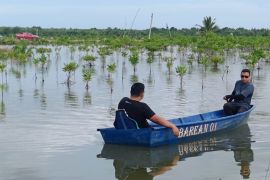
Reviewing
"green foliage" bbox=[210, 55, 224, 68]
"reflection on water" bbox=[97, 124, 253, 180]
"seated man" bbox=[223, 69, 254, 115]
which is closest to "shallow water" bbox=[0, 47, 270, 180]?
"reflection on water" bbox=[97, 124, 253, 180]

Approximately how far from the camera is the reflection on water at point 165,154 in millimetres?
8102

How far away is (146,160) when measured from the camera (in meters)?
8.77

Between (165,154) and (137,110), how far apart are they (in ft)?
3.23

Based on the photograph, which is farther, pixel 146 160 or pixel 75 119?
pixel 75 119

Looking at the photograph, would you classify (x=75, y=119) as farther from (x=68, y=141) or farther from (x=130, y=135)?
(x=130, y=135)

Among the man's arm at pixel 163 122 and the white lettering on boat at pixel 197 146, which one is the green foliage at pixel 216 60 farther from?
the man's arm at pixel 163 122

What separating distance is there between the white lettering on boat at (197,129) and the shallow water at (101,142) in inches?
8.3

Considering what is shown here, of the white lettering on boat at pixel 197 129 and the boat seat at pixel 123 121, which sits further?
the white lettering on boat at pixel 197 129

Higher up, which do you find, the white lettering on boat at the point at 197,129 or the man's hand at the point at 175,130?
the man's hand at the point at 175,130

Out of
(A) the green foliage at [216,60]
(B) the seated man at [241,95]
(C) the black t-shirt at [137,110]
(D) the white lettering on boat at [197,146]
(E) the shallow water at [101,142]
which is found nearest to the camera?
(E) the shallow water at [101,142]

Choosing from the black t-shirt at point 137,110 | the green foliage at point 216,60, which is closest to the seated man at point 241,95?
the black t-shirt at point 137,110

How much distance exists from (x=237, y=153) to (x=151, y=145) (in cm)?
161

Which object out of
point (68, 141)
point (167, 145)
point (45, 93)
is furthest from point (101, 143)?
point (45, 93)

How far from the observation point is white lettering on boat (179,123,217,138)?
9.80 metres
